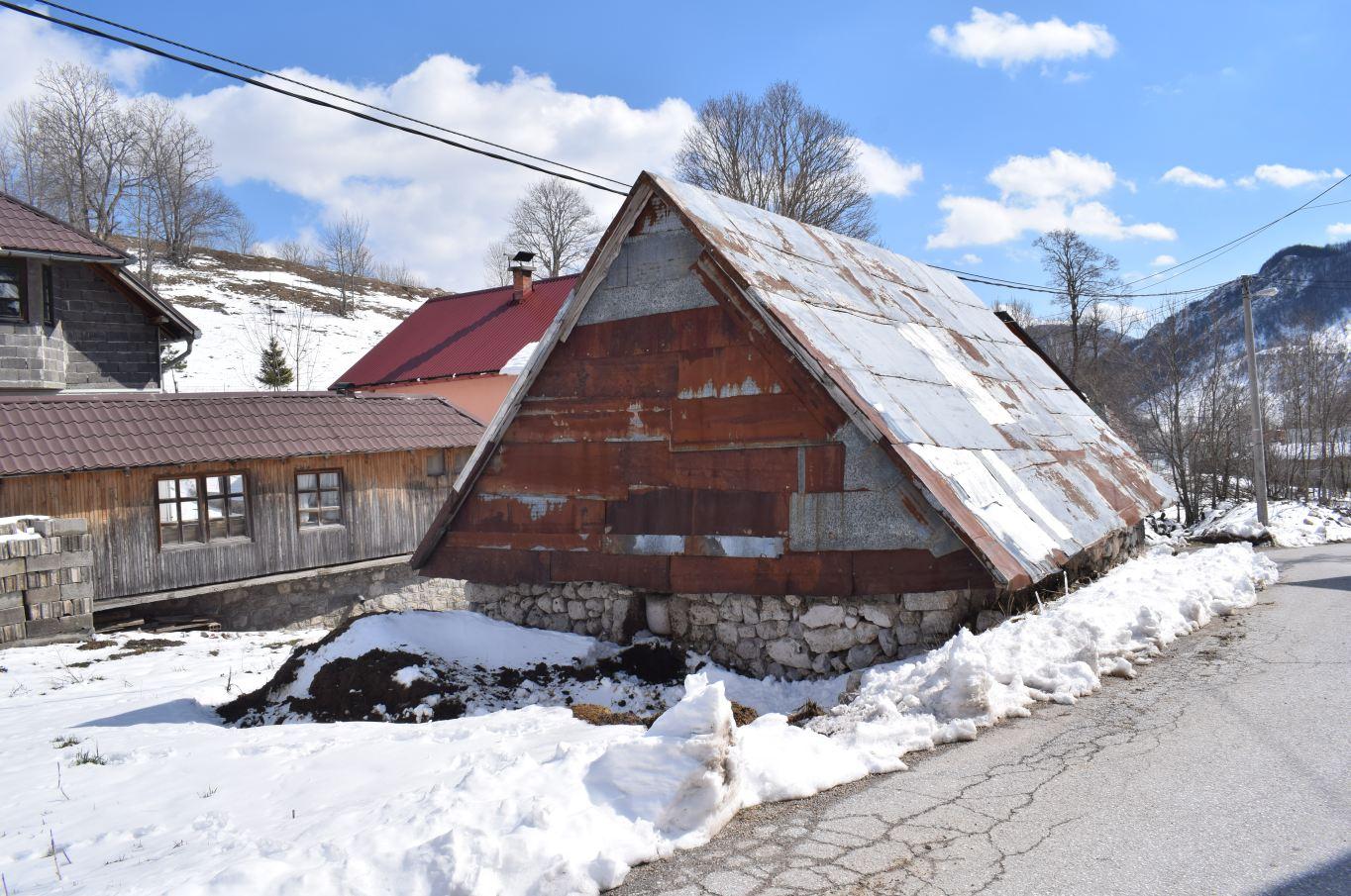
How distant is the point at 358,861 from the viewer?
3.42 metres

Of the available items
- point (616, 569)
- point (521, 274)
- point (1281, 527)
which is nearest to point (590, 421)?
point (616, 569)

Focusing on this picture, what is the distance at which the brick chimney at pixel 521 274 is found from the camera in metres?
29.2

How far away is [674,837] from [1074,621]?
401cm

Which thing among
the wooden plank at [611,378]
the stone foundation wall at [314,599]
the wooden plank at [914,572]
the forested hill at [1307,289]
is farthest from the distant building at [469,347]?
the forested hill at [1307,289]

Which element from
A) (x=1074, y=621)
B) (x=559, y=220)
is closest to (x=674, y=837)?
(x=1074, y=621)

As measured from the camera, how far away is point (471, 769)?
437cm

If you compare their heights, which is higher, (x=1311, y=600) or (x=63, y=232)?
(x=63, y=232)

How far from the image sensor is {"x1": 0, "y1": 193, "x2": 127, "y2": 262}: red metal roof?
1767 centimetres

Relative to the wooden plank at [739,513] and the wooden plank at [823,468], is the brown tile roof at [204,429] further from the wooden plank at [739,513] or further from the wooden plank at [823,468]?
the wooden plank at [823,468]

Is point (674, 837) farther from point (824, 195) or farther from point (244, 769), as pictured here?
point (824, 195)

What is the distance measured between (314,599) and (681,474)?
10.9 metres

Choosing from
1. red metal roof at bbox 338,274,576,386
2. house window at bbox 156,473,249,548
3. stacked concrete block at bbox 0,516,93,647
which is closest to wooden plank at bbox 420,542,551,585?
stacked concrete block at bbox 0,516,93,647

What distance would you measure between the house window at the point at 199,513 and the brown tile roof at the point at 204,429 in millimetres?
648

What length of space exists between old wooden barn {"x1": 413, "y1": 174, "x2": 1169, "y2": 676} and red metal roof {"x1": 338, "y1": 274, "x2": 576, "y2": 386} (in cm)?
1698
